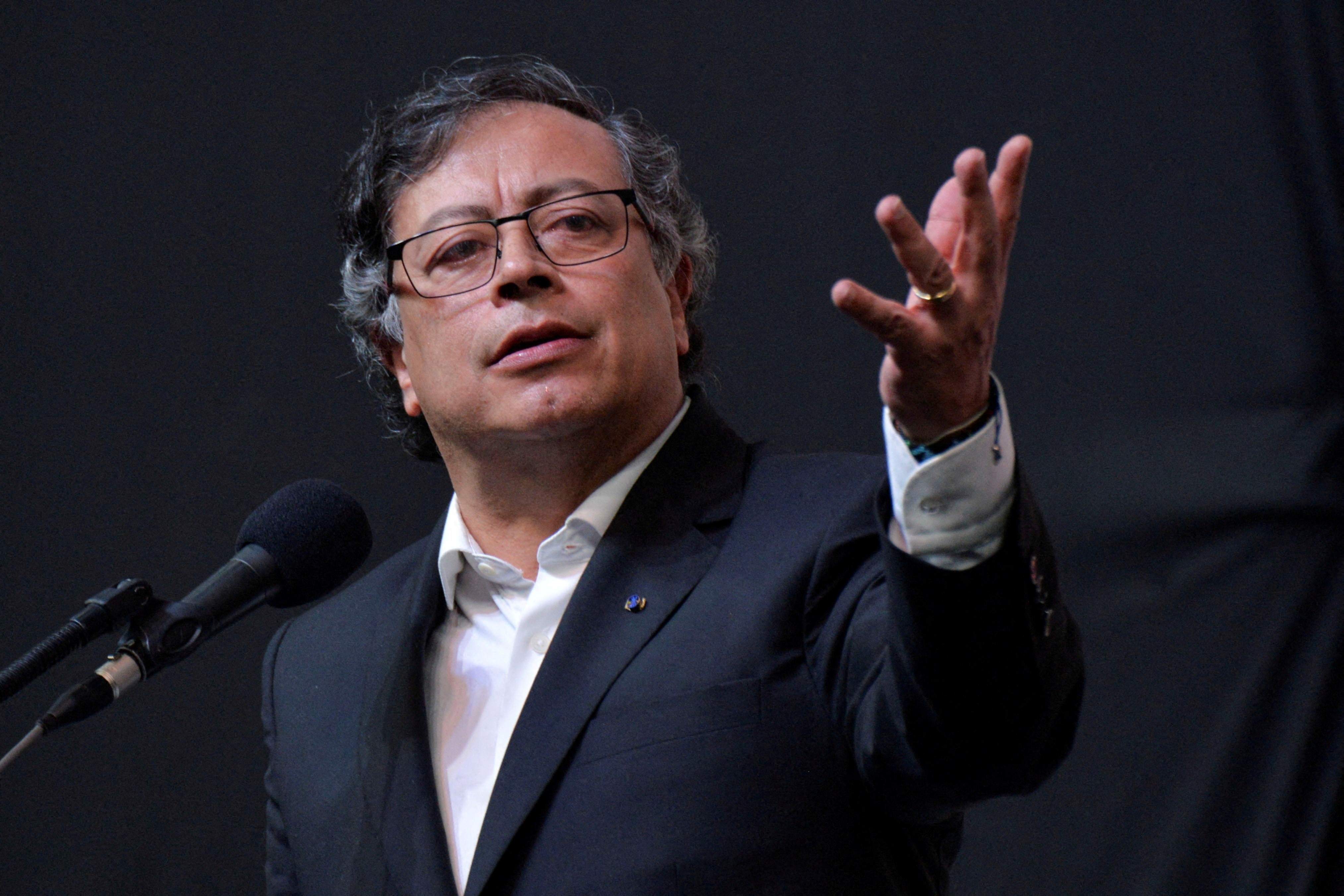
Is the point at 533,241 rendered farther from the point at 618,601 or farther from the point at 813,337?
the point at 813,337

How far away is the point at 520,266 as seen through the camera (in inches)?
65.6

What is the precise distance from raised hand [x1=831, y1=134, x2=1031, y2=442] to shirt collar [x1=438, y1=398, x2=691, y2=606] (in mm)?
675

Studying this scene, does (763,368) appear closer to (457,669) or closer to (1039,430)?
(1039,430)

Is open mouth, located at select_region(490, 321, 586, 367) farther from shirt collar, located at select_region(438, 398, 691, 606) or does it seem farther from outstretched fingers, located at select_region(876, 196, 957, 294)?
outstretched fingers, located at select_region(876, 196, 957, 294)

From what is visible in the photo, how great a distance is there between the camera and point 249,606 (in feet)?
4.35

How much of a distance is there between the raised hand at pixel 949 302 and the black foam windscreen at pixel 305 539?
2.32 ft

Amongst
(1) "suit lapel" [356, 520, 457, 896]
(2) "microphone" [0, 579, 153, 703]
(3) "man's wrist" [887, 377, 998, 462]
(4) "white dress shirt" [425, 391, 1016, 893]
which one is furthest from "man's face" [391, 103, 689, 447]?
(3) "man's wrist" [887, 377, 998, 462]

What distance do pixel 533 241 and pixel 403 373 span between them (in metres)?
0.39

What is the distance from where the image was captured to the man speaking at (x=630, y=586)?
3.33ft

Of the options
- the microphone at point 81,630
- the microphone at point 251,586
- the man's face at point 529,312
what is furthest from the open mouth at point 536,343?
the microphone at point 81,630

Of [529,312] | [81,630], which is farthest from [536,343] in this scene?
[81,630]

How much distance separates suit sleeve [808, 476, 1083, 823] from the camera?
39.8 inches

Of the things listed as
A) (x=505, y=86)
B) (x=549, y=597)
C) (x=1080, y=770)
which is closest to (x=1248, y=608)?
(x=1080, y=770)

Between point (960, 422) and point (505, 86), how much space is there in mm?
1140
